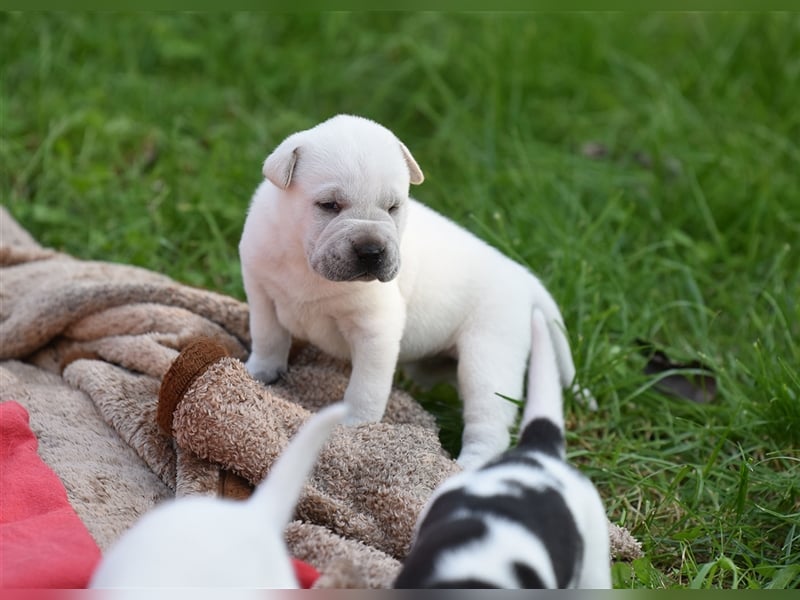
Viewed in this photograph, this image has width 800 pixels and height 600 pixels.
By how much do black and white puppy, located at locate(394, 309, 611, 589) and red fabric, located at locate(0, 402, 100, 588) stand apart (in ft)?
2.67

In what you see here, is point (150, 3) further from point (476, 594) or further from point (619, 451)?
point (476, 594)

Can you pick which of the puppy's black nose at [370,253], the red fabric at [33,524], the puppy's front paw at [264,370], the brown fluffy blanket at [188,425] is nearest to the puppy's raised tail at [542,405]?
the brown fluffy blanket at [188,425]

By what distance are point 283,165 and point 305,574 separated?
127cm

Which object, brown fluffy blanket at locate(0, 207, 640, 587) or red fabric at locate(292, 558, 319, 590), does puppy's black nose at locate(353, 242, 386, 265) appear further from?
red fabric at locate(292, 558, 319, 590)

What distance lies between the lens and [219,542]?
1981 millimetres

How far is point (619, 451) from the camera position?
3754 millimetres

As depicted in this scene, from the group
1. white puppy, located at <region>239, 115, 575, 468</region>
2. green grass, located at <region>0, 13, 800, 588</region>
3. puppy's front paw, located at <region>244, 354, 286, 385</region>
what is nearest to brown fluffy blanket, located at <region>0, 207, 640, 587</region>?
puppy's front paw, located at <region>244, 354, 286, 385</region>

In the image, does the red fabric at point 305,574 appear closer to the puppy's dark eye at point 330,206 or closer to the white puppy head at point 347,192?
the white puppy head at point 347,192

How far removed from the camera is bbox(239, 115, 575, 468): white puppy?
10.5 feet

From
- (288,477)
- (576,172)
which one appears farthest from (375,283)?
(576,172)

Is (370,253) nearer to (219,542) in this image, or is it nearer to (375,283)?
(375,283)

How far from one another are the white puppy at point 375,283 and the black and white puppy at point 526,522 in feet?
2.43

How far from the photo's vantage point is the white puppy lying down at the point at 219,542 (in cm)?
193

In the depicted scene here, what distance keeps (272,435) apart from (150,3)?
4.39 meters
